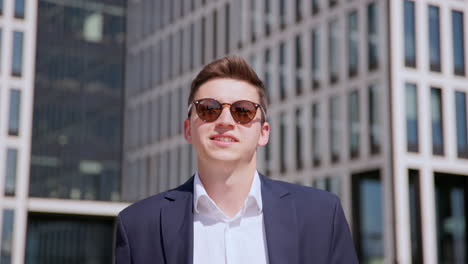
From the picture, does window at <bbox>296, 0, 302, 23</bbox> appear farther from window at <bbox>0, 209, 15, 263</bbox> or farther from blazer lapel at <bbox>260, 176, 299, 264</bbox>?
blazer lapel at <bbox>260, 176, 299, 264</bbox>

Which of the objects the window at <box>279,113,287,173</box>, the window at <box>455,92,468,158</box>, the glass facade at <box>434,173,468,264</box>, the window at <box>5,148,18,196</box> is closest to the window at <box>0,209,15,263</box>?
the window at <box>5,148,18,196</box>

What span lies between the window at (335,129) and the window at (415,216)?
4.16 m

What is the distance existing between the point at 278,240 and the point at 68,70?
67.4 meters

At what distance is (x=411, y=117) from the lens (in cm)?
3978

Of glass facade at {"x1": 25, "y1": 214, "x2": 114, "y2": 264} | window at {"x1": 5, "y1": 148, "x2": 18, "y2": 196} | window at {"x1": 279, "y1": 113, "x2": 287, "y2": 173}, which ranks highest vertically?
window at {"x1": 279, "y1": 113, "x2": 287, "y2": 173}

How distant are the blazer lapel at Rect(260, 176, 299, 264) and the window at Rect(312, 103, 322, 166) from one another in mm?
40197

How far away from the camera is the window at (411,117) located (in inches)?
1551

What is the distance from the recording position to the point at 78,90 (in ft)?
227

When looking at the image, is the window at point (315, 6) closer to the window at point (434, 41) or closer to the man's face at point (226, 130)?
the window at point (434, 41)

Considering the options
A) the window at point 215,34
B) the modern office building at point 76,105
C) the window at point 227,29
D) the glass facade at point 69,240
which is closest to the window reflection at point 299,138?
the window at point 227,29

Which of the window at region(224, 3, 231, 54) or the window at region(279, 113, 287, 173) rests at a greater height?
the window at region(224, 3, 231, 54)

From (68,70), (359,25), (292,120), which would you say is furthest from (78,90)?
(359,25)

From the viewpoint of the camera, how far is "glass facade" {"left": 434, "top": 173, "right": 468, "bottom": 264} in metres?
38.9

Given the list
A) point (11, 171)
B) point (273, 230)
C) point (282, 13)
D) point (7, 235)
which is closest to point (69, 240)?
point (11, 171)
